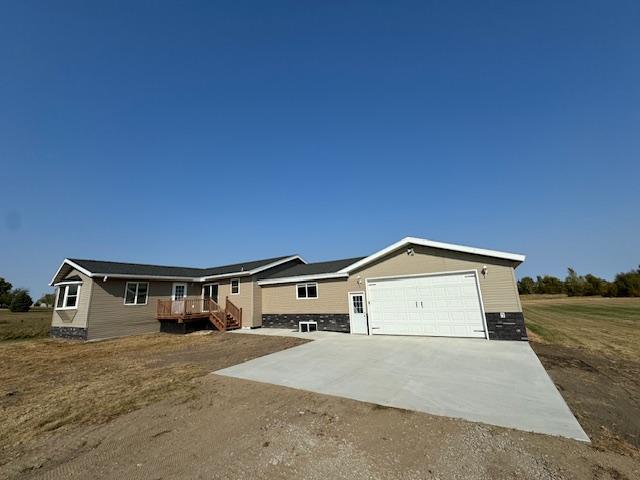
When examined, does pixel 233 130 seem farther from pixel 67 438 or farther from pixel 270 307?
pixel 67 438

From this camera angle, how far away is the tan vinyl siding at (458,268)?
34.4 ft

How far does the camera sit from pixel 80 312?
48.9 feet

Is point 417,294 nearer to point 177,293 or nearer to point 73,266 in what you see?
point 177,293

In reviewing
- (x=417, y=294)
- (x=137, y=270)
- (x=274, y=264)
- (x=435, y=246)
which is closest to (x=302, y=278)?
(x=274, y=264)

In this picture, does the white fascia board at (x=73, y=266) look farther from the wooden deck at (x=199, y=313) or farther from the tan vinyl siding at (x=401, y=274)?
the tan vinyl siding at (x=401, y=274)

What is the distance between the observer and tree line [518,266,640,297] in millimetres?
41666

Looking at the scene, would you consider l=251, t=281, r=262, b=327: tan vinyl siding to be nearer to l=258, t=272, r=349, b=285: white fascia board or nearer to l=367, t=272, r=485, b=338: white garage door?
l=258, t=272, r=349, b=285: white fascia board

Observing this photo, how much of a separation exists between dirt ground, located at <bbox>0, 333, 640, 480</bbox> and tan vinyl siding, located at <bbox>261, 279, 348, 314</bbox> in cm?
895

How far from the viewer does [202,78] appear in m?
12.3

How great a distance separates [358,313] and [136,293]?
43.0 feet

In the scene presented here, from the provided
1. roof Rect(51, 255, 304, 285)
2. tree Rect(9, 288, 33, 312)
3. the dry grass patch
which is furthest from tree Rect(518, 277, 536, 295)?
tree Rect(9, 288, 33, 312)

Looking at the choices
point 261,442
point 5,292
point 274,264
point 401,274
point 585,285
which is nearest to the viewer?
point 261,442

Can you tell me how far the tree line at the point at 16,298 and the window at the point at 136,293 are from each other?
125 ft

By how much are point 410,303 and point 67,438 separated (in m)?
11.4
